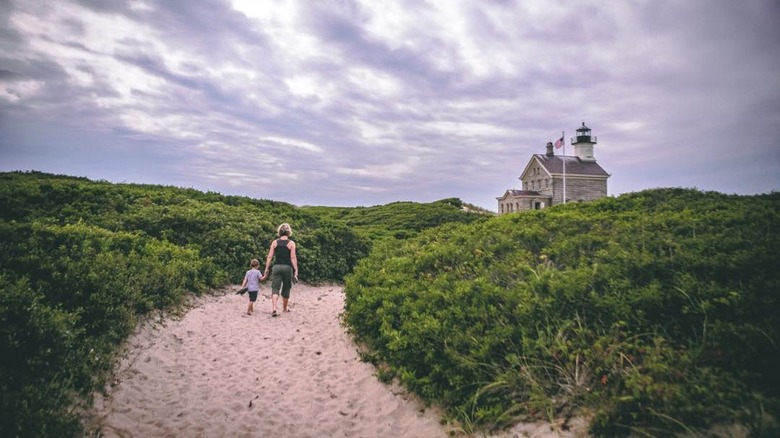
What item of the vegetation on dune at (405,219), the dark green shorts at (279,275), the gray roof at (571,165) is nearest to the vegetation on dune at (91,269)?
the dark green shorts at (279,275)

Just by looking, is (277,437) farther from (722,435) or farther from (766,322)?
(766,322)

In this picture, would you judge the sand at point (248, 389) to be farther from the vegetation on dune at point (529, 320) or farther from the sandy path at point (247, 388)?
the vegetation on dune at point (529, 320)

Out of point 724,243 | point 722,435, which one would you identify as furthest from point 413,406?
point 724,243

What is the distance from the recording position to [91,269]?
7.28 metres

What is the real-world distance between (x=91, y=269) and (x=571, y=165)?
51.2m

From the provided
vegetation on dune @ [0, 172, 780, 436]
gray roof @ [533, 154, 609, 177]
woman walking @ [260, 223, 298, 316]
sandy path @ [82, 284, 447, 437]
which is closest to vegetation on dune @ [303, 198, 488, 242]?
woman walking @ [260, 223, 298, 316]

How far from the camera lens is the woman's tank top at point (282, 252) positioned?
10680 mm

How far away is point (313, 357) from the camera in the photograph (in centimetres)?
816

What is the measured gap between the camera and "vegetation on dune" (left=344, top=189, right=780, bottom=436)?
3.51 meters

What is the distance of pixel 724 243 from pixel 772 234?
0.63 m

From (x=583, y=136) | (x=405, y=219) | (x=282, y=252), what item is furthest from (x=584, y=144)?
(x=282, y=252)

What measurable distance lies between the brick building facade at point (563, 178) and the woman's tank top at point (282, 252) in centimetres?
4053

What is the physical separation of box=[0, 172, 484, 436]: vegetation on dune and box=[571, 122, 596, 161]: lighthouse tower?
1661 inches

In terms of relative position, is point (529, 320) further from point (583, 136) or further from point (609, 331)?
point (583, 136)
